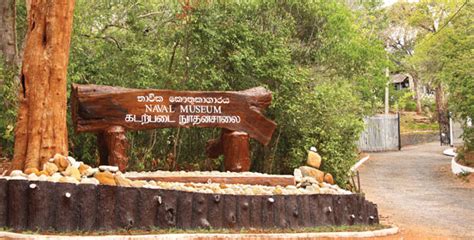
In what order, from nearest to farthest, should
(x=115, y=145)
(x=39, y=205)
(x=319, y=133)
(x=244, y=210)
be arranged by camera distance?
1. (x=39, y=205)
2. (x=244, y=210)
3. (x=115, y=145)
4. (x=319, y=133)

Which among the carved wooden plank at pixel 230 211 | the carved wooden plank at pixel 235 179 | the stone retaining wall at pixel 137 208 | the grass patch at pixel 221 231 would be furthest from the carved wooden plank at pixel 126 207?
the carved wooden plank at pixel 235 179

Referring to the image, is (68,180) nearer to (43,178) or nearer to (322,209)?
(43,178)

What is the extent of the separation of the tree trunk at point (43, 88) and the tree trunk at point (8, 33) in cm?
565

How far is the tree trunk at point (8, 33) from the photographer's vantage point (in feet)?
52.3

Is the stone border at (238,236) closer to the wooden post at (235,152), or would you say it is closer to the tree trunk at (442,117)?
the wooden post at (235,152)

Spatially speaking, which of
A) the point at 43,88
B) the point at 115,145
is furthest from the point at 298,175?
the point at 43,88

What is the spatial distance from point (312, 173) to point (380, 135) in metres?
24.8

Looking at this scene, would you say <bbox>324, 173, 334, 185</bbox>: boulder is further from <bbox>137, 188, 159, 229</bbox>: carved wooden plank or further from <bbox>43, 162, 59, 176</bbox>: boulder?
<bbox>43, 162, 59, 176</bbox>: boulder

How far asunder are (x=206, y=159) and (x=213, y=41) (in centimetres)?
259

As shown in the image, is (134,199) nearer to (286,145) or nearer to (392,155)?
(286,145)

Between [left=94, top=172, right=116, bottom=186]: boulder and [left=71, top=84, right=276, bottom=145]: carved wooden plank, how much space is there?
8.09 feet

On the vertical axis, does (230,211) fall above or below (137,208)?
below

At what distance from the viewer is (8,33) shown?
1605 cm

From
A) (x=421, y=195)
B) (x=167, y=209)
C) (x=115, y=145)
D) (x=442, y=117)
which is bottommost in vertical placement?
(x=421, y=195)
